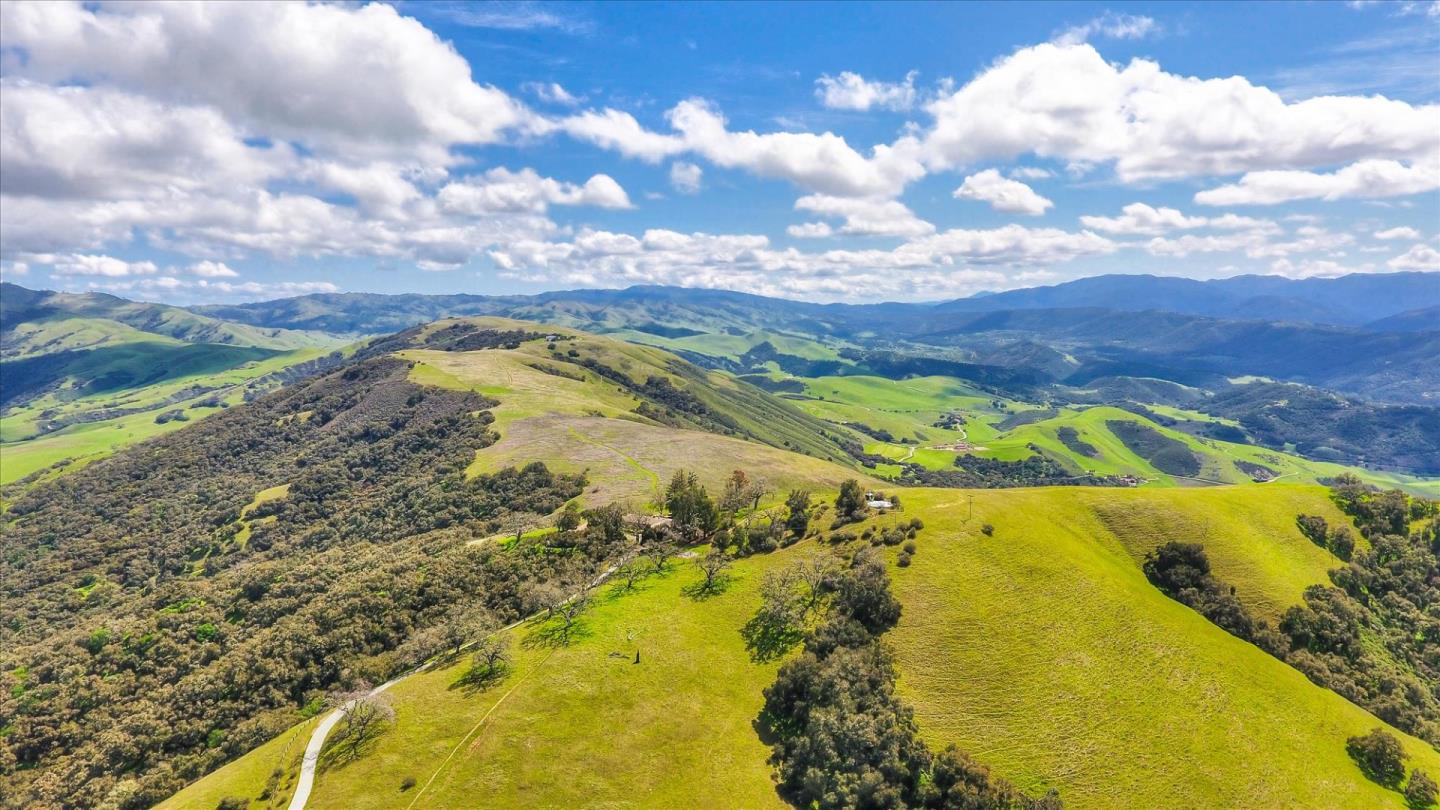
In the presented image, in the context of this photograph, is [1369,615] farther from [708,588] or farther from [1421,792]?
[708,588]

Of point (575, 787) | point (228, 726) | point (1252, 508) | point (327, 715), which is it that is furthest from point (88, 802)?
point (1252, 508)

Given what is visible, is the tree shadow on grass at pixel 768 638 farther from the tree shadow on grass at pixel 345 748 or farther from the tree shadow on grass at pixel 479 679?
the tree shadow on grass at pixel 345 748

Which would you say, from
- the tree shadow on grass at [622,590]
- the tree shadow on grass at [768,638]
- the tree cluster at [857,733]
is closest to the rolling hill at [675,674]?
the tree shadow on grass at [622,590]

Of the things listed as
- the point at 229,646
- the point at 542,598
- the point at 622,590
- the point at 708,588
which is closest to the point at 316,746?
the point at 542,598

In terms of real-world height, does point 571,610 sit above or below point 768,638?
above

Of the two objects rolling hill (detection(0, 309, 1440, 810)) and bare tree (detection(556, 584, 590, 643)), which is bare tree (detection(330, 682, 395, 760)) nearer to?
rolling hill (detection(0, 309, 1440, 810))

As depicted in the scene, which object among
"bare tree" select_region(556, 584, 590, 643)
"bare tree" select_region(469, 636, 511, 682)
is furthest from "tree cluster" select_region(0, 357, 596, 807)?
"bare tree" select_region(556, 584, 590, 643)
